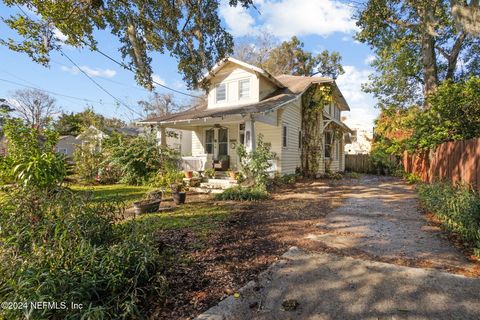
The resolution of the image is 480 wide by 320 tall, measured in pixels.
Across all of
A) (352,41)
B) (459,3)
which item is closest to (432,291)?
(459,3)

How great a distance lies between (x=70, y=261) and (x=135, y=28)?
824 cm

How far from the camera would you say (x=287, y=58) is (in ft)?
91.1

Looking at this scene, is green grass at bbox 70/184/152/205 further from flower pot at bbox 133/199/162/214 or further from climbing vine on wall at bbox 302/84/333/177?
climbing vine on wall at bbox 302/84/333/177

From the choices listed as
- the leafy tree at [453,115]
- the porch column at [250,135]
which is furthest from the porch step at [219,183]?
the leafy tree at [453,115]

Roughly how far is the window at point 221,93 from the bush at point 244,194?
6.44m

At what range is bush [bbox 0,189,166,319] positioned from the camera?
2287 mm

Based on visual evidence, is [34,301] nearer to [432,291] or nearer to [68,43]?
[432,291]

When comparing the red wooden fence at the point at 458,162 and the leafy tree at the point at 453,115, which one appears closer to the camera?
the red wooden fence at the point at 458,162

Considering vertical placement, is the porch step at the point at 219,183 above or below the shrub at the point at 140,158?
below

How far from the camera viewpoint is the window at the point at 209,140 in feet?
49.5

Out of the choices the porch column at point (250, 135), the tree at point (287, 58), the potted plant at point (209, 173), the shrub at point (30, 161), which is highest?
the tree at point (287, 58)

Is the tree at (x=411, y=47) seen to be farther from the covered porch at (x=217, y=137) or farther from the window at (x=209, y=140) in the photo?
the window at (x=209, y=140)

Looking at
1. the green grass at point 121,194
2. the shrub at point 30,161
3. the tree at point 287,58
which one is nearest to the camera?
the shrub at point 30,161

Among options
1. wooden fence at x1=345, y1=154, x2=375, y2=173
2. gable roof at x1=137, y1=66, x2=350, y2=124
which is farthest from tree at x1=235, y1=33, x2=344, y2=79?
gable roof at x1=137, y1=66, x2=350, y2=124
